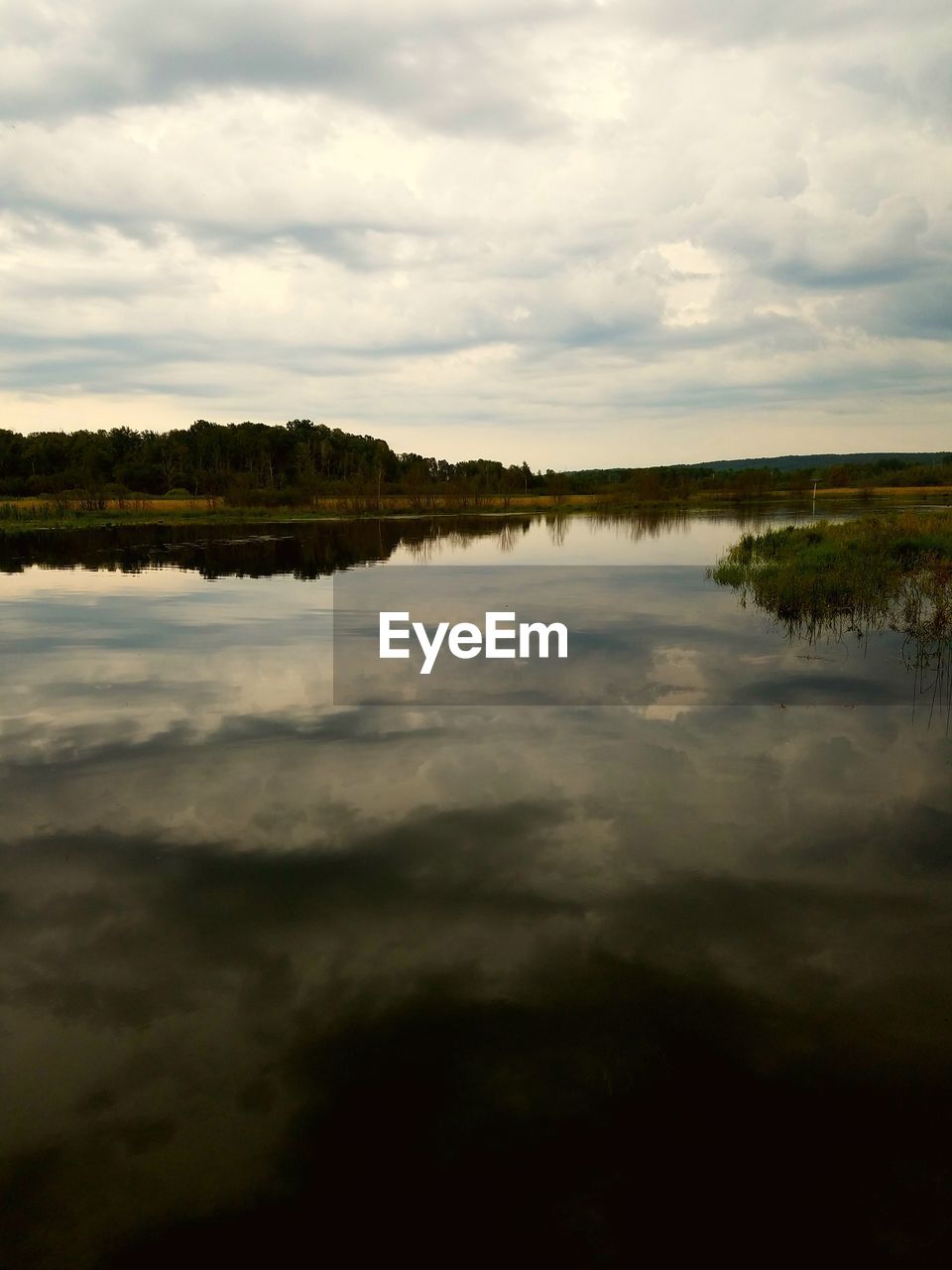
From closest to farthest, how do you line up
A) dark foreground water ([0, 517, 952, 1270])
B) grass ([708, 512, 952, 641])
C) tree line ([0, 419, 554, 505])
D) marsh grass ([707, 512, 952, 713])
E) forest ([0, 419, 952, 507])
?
1. dark foreground water ([0, 517, 952, 1270])
2. marsh grass ([707, 512, 952, 713])
3. grass ([708, 512, 952, 641])
4. forest ([0, 419, 952, 507])
5. tree line ([0, 419, 554, 505])

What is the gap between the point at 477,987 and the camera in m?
6.34

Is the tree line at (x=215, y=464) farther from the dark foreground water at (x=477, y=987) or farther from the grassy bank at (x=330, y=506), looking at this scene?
the dark foreground water at (x=477, y=987)

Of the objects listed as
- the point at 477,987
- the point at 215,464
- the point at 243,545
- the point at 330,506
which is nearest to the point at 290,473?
the point at 215,464

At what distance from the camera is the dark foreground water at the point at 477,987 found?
454cm

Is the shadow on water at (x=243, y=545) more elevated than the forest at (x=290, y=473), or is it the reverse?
the forest at (x=290, y=473)

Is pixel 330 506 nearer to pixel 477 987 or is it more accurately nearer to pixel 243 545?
pixel 243 545

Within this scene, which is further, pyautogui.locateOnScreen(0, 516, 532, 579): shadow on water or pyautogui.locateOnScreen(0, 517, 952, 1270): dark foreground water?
pyautogui.locateOnScreen(0, 516, 532, 579): shadow on water

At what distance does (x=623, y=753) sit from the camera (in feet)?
38.0

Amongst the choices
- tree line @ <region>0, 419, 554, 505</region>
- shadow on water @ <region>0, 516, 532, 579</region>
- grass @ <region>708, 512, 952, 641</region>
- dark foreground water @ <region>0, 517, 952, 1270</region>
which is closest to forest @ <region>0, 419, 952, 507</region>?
tree line @ <region>0, 419, 554, 505</region>

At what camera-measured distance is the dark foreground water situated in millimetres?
4539

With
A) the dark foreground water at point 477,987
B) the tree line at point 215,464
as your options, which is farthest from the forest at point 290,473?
the dark foreground water at point 477,987

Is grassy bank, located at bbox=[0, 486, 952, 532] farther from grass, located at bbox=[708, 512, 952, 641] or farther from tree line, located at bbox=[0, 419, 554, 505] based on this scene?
grass, located at bbox=[708, 512, 952, 641]

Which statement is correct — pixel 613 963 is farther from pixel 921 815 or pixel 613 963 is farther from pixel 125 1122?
pixel 921 815

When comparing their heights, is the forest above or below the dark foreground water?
above
